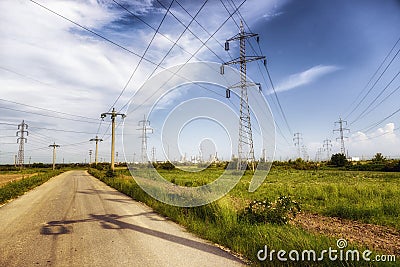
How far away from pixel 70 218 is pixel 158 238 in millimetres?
4462

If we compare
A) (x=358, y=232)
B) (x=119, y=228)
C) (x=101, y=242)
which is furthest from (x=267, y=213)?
(x=101, y=242)

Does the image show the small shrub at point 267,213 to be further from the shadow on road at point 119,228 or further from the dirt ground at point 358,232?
the shadow on road at point 119,228

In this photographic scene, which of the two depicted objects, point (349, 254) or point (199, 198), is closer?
point (349, 254)

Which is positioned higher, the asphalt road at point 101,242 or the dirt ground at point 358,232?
the asphalt road at point 101,242

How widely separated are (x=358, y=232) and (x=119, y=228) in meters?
6.79

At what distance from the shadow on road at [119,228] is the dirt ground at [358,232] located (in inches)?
126

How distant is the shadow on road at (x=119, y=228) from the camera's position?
609 cm

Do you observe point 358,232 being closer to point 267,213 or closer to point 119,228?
point 267,213

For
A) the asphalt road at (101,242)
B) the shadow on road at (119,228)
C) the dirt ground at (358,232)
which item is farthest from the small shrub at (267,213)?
the shadow on road at (119,228)

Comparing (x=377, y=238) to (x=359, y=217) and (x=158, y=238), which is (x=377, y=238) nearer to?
(x=359, y=217)

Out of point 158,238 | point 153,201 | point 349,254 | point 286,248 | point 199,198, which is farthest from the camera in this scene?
point 153,201

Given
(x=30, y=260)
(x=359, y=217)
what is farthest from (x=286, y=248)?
(x=359, y=217)

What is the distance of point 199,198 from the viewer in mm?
10445

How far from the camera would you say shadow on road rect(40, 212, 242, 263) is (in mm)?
6086
